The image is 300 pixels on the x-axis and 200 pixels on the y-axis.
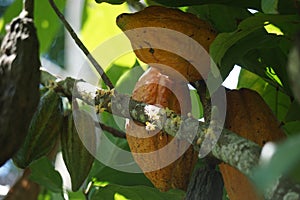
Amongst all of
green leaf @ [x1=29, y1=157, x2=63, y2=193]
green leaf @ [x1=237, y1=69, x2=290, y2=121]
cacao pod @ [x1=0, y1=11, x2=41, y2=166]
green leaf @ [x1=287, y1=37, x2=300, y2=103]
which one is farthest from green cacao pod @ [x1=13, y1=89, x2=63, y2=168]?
green leaf @ [x1=287, y1=37, x2=300, y2=103]

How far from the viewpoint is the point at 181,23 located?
99cm

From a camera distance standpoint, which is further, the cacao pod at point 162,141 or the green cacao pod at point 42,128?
the green cacao pod at point 42,128

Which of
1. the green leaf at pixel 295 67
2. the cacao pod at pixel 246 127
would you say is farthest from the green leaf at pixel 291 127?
the green leaf at pixel 295 67

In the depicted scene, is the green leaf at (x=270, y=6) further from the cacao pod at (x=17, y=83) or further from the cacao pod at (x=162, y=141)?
the cacao pod at (x=17, y=83)

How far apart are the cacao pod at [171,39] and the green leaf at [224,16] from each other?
4.9 inches

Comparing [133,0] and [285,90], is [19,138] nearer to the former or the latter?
[133,0]

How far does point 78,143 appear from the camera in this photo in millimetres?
1173

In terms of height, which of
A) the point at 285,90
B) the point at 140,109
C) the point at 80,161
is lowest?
the point at 80,161

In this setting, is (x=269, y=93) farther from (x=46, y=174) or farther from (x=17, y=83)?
(x=17, y=83)

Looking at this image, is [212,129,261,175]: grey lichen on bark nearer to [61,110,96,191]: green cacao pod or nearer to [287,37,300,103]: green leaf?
[287,37,300,103]: green leaf

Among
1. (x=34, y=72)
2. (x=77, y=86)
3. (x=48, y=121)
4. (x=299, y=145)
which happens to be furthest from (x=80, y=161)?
(x=299, y=145)

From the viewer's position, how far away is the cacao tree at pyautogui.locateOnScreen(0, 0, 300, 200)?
0.76 metres

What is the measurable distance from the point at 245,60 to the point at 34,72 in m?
0.49

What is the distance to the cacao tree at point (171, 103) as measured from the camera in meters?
0.76
